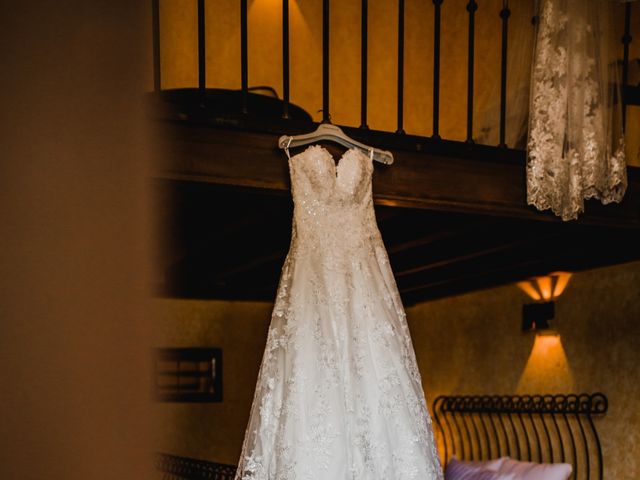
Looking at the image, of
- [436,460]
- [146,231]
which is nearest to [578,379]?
[436,460]

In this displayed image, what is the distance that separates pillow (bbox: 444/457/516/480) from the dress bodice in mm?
2623

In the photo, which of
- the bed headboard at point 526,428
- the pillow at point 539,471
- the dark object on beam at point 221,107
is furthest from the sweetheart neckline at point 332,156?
the bed headboard at point 526,428

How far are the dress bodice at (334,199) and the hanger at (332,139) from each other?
0.03 m

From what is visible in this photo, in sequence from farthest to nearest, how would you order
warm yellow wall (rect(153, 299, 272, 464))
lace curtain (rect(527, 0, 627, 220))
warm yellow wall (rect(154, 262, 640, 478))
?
warm yellow wall (rect(153, 299, 272, 464)), warm yellow wall (rect(154, 262, 640, 478)), lace curtain (rect(527, 0, 627, 220))

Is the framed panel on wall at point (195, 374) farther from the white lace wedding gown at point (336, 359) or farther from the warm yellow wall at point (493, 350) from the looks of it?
the white lace wedding gown at point (336, 359)

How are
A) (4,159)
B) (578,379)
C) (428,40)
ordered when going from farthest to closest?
(428,40) → (578,379) → (4,159)

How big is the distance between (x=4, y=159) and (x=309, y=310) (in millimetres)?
2371

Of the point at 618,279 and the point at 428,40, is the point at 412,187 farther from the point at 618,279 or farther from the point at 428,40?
the point at 428,40

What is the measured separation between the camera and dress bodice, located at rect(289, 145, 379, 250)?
264cm

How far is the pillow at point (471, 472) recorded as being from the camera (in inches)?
185

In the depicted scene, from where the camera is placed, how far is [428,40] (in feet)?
20.0

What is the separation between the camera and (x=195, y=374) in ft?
21.4

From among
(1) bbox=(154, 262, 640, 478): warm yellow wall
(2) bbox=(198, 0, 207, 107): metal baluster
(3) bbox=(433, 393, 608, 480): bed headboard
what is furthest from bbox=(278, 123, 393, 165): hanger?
(3) bbox=(433, 393, 608, 480): bed headboard

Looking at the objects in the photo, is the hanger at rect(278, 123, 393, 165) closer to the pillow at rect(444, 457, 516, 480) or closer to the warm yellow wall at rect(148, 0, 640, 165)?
the warm yellow wall at rect(148, 0, 640, 165)
